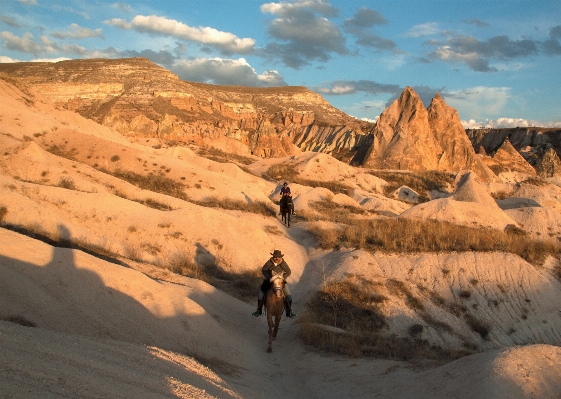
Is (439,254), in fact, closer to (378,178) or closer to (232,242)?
(232,242)

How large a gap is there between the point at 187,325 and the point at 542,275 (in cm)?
1365

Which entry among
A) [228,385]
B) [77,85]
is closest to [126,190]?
[228,385]

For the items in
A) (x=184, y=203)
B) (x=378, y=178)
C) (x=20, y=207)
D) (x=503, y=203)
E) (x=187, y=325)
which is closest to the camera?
(x=187, y=325)

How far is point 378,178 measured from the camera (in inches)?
1678

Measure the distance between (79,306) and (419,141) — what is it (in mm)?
47820

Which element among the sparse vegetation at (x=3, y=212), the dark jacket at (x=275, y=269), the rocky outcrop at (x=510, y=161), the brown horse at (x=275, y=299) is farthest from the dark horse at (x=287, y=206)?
the rocky outcrop at (x=510, y=161)

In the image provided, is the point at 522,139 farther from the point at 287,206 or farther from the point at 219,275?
the point at 219,275

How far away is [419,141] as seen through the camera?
167 ft

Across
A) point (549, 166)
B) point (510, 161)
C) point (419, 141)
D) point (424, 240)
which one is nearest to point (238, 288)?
point (424, 240)

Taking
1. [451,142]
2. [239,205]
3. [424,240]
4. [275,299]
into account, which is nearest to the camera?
[275,299]

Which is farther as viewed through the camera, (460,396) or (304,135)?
(304,135)

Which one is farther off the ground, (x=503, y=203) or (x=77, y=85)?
(x=77, y=85)

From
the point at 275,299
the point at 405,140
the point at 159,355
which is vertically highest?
the point at 405,140

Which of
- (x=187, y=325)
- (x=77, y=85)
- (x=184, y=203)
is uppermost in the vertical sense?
(x=77, y=85)
